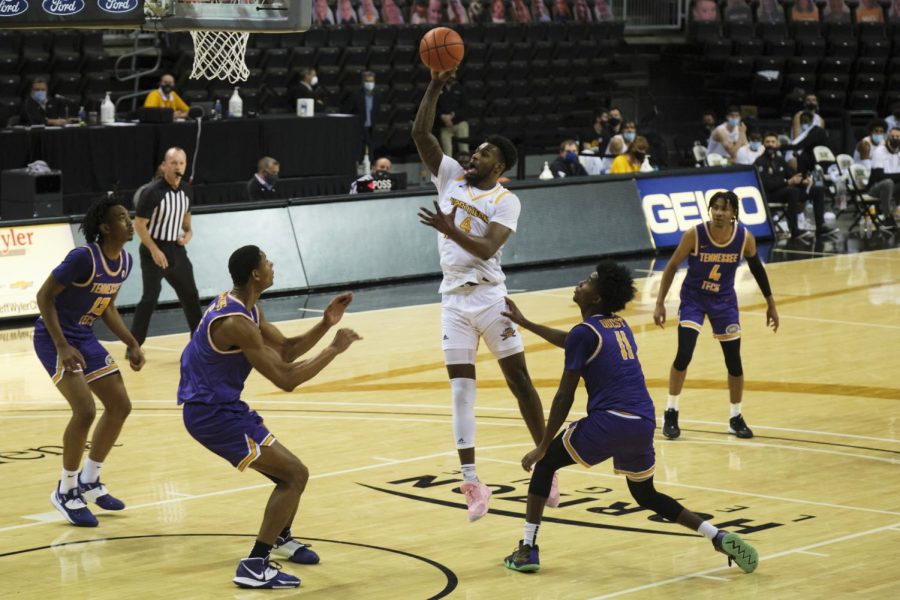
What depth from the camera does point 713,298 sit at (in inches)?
413

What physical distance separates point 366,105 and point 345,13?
8.42 feet

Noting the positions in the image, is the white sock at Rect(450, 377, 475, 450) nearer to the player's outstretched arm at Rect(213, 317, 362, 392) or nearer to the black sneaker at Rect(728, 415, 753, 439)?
the player's outstretched arm at Rect(213, 317, 362, 392)

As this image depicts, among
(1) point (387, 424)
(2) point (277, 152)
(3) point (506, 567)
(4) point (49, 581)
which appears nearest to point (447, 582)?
(3) point (506, 567)

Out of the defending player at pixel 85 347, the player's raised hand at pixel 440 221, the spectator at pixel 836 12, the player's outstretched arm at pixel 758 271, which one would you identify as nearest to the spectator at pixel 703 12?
the spectator at pixel 836 12

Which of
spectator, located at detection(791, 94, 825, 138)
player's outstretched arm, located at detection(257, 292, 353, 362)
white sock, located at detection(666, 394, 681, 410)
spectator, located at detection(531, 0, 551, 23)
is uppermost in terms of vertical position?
spectator, located at detection(531, 0, 551, 23)

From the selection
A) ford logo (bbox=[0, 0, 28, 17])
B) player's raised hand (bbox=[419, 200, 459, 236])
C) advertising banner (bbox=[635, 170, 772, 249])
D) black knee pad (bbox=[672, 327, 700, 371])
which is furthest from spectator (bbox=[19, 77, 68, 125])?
player's raised hand (bbox=[419, 200, 459, 236])

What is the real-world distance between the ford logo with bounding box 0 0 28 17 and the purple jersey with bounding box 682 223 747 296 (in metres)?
4.76

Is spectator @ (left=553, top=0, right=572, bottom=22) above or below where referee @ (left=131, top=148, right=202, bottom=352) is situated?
above

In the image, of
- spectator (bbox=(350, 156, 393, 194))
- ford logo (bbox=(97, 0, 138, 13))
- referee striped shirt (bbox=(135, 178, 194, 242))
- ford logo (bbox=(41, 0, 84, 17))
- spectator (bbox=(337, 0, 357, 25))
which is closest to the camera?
ford logo (bbox=(41, 0, 84, 17))

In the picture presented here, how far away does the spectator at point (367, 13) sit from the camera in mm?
27250

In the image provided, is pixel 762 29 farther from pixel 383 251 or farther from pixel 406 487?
pixel 406 487

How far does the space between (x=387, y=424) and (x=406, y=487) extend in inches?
75.0

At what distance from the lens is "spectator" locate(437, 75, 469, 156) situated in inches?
1022

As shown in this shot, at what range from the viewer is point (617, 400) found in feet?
23.3
